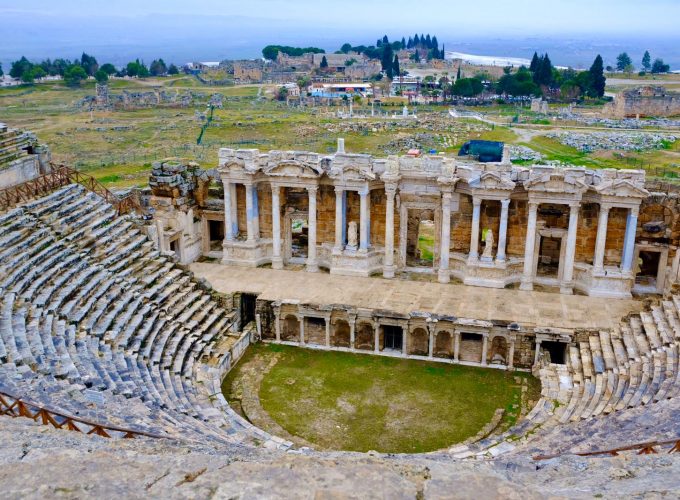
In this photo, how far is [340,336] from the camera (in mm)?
23656

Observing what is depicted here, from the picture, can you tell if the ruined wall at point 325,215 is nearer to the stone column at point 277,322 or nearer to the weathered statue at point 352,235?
the weathered statue at point 352,235

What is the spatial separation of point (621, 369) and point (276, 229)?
44.7ft

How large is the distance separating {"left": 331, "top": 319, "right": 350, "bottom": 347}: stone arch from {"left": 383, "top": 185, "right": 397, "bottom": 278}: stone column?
3.50 m

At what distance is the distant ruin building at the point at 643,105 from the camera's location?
294 ft

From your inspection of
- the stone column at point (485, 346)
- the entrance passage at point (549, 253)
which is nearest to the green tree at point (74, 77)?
the entrance passage at point (549, 253)

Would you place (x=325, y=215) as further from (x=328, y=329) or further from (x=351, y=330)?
(x=351, y=330)

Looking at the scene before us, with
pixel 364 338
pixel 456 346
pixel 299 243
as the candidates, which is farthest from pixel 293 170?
pixel 456 346

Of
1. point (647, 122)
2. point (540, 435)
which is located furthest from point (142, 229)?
point (647, 122)

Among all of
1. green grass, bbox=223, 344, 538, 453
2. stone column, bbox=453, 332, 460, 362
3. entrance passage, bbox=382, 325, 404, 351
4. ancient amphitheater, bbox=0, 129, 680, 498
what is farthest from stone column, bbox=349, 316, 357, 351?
stone column, bbox=453, 332, 460, 362

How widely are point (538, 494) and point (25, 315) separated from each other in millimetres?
14194

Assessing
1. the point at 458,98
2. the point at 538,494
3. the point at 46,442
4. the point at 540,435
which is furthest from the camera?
the point at 458,98

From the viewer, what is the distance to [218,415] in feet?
57.6

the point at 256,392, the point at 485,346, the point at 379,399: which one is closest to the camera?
the point at 379,399

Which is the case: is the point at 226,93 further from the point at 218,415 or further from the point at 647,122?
the point at 218,415
